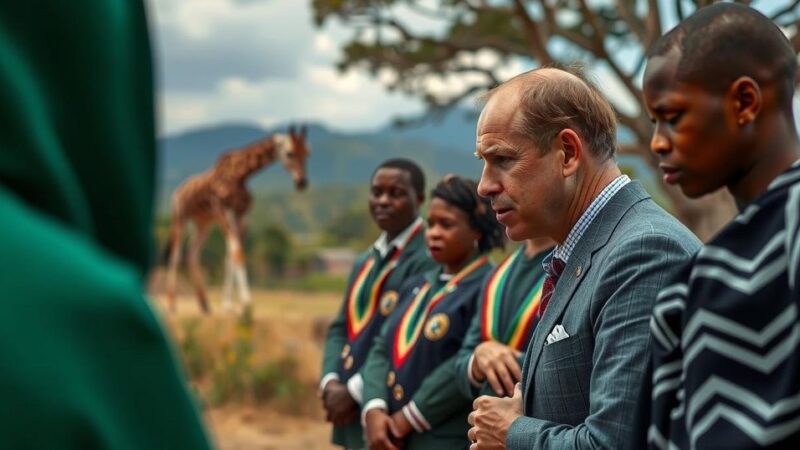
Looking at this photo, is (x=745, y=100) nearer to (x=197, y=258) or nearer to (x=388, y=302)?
(x=388, y=302)

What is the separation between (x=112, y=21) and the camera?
762 millimetres

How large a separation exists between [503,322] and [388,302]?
4.45ft

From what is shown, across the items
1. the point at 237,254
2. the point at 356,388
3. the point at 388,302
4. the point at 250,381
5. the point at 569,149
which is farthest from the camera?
the point at 237,254

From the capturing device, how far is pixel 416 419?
159 inches

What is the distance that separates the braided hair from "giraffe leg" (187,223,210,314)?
979cm

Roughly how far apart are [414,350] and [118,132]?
3.49 metres

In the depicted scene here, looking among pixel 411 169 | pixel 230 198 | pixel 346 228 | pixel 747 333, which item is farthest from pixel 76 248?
pixel 346 228

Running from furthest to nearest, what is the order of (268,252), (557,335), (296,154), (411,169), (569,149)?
(268,252)
(296,154)
(411,169)
(569,149)
(557,335)

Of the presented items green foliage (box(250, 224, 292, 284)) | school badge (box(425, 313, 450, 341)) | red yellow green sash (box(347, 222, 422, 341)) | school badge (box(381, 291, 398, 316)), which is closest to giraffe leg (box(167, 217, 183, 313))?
green foliage (box(250, 224, 292, 284))

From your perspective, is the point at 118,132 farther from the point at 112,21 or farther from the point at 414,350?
the point at 414,350

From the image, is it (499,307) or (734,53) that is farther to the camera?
(499,307)

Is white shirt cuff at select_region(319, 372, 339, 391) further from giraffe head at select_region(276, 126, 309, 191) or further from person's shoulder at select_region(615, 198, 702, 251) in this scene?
giraffe head at select_region(276, 126, 309, 191)

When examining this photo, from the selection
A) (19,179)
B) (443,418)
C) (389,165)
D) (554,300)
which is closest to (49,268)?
(19,179)

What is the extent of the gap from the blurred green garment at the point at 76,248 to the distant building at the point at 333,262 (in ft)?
63.3
